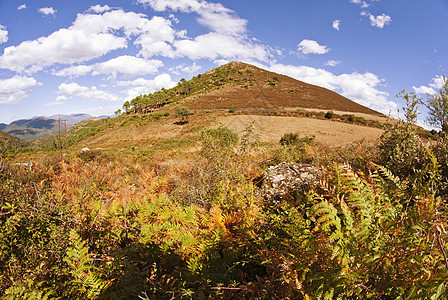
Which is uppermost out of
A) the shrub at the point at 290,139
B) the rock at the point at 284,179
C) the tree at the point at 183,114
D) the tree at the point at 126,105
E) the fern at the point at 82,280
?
the tree at the point at 126,105

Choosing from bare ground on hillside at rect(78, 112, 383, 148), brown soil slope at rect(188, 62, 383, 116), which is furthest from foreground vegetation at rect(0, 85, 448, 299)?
brown soil slope at rect(188, 62, 383, 116)

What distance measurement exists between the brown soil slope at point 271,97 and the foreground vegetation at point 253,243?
43743 mm

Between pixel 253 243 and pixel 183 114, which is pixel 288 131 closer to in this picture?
pixel 183 114

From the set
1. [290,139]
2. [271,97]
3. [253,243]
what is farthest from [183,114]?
[253,243]

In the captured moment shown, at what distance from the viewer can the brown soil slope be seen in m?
50.2

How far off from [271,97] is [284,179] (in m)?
56.7

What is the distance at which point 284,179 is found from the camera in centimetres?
444

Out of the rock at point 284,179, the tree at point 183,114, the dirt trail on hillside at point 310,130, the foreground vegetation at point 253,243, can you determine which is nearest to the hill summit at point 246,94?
the tree at point 183,114

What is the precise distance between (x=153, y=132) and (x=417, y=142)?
35891 millimetres

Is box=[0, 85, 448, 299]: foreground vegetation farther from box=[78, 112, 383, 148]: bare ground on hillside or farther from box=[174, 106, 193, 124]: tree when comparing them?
box=[174, 106, 193, 124]: tree

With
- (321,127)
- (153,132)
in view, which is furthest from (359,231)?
(153,132)

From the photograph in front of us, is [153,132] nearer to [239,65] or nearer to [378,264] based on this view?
[378,264]

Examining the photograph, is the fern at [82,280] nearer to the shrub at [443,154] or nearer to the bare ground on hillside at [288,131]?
the shrub at [443,154]

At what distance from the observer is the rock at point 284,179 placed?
4.01 metres
